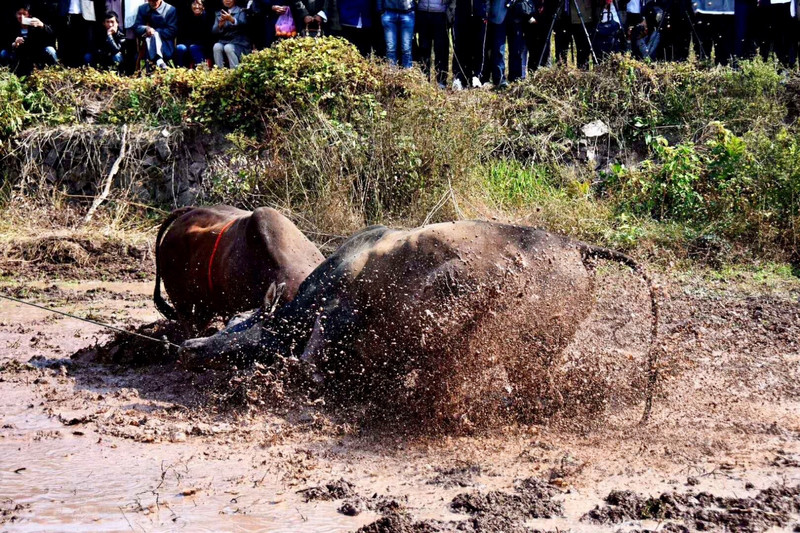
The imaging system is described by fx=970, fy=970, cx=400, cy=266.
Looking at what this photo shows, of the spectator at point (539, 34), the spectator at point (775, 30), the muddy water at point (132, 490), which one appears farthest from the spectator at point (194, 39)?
the muddy water at point (132, 490)

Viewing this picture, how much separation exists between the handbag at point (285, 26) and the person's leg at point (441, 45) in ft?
6.37

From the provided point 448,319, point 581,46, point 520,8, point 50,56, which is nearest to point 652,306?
point 448,319

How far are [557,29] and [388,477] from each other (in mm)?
9866

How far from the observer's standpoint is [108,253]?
11.1m

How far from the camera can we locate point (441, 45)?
522 inches

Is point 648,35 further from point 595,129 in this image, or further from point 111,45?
point 111,45

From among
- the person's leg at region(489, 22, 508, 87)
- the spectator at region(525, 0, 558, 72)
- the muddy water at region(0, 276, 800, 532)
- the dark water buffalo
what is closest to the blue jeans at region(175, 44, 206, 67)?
the person's leg at region(489, 22, 508, 87)

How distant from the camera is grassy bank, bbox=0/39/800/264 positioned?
1043cm

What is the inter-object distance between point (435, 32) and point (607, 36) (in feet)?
7.72

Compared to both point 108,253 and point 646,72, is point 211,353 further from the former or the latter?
point 646,72

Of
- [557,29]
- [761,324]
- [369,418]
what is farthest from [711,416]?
[557,29]

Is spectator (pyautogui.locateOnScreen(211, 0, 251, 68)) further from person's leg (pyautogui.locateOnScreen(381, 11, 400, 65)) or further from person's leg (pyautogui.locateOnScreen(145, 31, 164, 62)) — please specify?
person's leg (pyautogui.locateOnScreen(381, 11, 400, 65))

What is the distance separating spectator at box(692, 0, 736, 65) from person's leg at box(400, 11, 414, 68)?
3.70 m

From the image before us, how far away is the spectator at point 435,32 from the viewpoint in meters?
12.9
